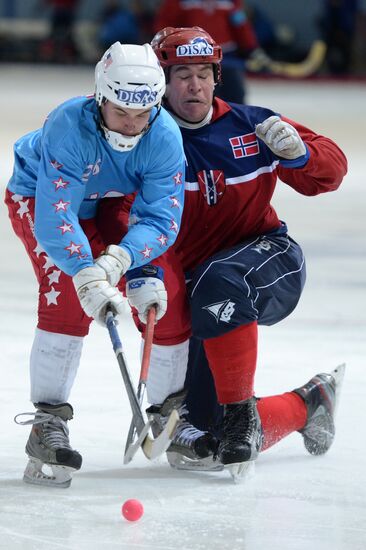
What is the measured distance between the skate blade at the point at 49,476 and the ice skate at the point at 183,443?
0.88 ft

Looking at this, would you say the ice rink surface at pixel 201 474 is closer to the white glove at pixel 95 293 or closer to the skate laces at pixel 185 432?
the skate laces at pixel 185 432

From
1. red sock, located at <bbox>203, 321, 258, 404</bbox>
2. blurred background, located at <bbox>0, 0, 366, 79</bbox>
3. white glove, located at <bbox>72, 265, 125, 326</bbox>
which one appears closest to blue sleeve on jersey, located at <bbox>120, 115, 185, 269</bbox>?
white glove, located at <bbox>72, 265, 125, 326</bbox>

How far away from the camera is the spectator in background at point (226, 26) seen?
9.01 m

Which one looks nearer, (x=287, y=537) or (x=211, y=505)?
(x=287, y=537)

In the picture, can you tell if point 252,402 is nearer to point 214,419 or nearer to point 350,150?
point 214,419

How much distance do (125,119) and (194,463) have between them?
35.4 inches

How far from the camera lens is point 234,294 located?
3.21m

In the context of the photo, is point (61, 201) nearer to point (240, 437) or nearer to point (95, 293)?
point (95, 293)

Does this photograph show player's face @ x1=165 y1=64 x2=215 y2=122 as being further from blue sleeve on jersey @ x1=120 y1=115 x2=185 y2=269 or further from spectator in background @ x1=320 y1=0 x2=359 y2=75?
spectator in background @ x1=320 y1=0 x2=359 y2=75

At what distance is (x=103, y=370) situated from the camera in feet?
13.9

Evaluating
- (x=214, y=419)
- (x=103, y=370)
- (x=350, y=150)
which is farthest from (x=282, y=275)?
(x=350, y=150)

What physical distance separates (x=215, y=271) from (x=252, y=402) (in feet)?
1.13

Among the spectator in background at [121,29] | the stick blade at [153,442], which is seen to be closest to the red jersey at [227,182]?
the stick blade at [153,442]

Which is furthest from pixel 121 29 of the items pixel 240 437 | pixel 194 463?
pixel 240 437
